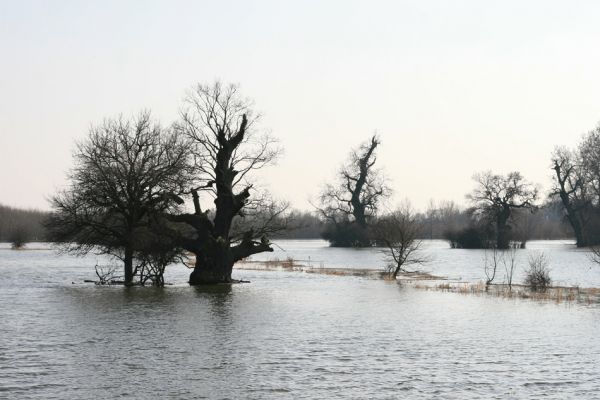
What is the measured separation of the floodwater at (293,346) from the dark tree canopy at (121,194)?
6245mm

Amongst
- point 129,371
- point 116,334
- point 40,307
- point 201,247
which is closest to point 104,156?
point 201,247

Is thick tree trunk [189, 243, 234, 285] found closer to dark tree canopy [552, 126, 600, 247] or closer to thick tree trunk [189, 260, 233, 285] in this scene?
thick tree trunk [189, 260, 233, 285]

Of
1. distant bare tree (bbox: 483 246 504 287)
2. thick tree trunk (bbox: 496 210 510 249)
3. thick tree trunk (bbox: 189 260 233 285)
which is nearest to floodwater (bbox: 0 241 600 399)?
distant bare tree (bbox: 483 246 504 287)

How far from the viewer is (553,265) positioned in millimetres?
71125

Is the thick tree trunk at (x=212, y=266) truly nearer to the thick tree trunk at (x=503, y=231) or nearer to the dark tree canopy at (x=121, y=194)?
the dark tree canopy at (x=121, y=194)

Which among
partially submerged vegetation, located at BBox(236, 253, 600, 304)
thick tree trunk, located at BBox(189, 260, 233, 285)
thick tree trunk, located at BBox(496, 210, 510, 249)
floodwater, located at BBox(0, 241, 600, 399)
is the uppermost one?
thick tree trunk, located at BBox(496, 210, 510, 249)

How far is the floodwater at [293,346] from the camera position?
18828 millimetres

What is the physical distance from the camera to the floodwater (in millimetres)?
18828

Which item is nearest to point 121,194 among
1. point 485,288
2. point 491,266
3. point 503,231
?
point 485,288

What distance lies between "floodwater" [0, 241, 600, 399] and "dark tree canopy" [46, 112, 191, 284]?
6245mm

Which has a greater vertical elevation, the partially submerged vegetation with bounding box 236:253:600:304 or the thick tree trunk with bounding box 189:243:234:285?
the thick tree trunk with bounding box 189:243:234:285

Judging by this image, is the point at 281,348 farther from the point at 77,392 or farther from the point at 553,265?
the point at 553,265

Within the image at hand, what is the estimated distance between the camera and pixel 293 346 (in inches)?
987

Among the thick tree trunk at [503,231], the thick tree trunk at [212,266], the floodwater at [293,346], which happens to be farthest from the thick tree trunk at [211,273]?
the thick tree trunk at [503,231]
